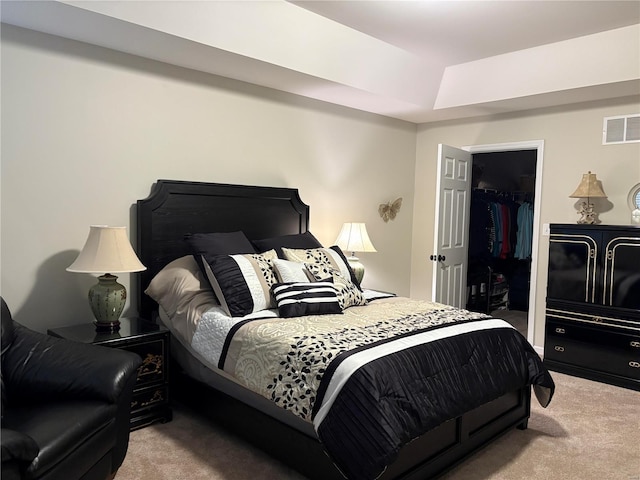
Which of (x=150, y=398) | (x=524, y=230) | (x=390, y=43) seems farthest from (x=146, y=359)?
(x=524, y=230)

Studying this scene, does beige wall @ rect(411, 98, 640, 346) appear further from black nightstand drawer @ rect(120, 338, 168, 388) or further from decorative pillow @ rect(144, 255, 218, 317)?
black nightstand drawer @ rect(120, 338, 168, 388)

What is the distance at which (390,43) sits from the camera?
409 centimetres

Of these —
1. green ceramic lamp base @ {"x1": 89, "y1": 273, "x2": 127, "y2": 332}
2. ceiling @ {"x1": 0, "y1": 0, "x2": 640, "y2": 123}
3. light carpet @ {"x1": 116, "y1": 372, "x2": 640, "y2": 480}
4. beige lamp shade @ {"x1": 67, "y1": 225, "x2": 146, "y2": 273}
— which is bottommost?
light carpet @ {"x1": 116, "y1": 372, "x2": 640, "y2": 480}

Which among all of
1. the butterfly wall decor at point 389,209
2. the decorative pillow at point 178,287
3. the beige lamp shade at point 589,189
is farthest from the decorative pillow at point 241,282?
the beige lamp shade at point 589,189

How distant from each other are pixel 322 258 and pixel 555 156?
2.69 m

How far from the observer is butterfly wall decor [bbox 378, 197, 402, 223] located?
5.23m

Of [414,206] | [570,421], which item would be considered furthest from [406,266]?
[570,421]

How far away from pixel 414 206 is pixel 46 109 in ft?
12.9

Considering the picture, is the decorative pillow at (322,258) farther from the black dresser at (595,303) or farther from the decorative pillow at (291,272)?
the black dresser at (595,303)

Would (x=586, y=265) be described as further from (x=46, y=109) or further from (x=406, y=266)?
(x=46, y=109)

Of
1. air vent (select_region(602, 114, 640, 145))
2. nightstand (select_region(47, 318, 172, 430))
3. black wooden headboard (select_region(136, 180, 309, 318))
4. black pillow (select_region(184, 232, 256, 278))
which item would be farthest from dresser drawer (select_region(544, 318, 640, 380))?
nightstand (select_region(47, 318, 172, 430))

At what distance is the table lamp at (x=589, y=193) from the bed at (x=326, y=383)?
1.92m

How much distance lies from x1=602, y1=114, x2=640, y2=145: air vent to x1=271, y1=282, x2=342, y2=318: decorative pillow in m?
3.03

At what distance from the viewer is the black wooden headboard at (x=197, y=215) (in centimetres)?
334
